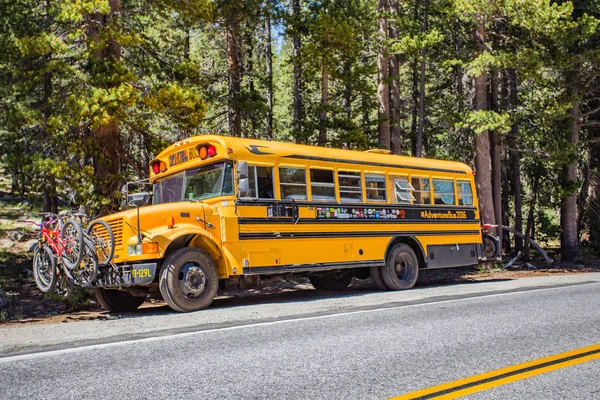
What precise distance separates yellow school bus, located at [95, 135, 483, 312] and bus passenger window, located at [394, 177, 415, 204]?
0.08 ft

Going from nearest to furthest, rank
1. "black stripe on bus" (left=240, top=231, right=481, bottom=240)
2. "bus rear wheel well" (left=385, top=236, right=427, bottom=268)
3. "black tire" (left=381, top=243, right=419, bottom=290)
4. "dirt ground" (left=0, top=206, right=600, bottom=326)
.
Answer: "black stripe on bus" (left=240, top=231, right=481, bottom=240) < "dirt ground" (left=0, top=206, right=600, bottom=326) < "black tire" (left=381, top=243, right=419, bottom=290) < "bus rear wheel well" (left=385, top=236, right=427, bottom=268)

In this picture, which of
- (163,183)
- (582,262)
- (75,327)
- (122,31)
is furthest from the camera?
(582,262)

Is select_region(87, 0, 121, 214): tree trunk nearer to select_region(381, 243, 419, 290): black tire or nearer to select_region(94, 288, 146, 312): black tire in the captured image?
select_region(94, 288, 146, 312): black tire

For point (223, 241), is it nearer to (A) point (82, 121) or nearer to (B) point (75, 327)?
(B) point (75, 327)

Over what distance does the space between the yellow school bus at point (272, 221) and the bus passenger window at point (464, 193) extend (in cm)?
51

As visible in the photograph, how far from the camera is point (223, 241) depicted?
33.1 ft

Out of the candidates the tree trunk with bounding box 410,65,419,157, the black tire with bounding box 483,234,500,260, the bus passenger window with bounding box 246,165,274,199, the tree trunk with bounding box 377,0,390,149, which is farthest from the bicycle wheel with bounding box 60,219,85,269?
the tree trunk with bounding box 410,65,419,157

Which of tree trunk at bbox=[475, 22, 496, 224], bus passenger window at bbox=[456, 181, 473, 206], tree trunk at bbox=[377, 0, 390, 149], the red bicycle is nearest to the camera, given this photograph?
the red bicycle

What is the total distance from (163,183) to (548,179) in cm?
2324

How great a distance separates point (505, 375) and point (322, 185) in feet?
23.8

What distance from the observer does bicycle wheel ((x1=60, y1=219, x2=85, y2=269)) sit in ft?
30.2

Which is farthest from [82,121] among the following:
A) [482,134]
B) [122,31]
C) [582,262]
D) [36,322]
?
[582,262]

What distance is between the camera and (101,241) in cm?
959

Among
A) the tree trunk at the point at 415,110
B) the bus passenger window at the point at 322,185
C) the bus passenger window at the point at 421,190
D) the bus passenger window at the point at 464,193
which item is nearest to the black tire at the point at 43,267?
the bus passenger window at the point at 322,185
